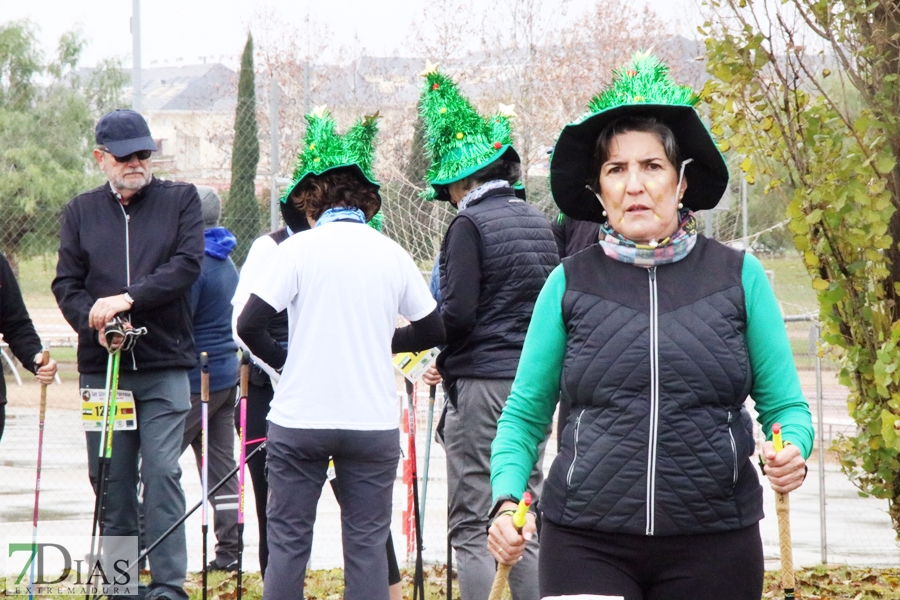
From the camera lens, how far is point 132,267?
513cm

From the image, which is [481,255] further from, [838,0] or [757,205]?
[757,205]

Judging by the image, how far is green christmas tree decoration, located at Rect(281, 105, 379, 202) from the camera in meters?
4.60

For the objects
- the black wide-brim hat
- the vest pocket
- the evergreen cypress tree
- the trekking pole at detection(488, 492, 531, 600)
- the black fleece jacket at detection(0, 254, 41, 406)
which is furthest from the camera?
the evergreen cypress tree

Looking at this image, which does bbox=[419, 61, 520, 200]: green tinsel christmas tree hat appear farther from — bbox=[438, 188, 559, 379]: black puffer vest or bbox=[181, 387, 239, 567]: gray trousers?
bbox=[181, 387, 239, 567]: gray trousers

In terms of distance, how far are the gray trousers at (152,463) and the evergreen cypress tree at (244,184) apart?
2.85 metres

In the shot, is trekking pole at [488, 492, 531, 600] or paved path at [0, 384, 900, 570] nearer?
trekking pole at [488, 492, 531, 600]

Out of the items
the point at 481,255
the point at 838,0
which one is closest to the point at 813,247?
the point at 838,0

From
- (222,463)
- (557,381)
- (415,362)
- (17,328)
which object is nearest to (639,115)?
(557,381)

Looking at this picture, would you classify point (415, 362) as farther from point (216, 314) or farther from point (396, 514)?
point (396, 514)

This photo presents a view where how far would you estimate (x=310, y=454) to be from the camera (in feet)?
13.5

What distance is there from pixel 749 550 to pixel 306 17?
50.0 feet

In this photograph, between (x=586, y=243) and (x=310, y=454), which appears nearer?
(x=310, y=454)

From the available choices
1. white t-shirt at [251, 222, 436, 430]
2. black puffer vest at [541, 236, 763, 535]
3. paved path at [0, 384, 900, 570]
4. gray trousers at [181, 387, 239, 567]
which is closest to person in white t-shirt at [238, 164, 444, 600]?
white t-shirt at [251, 222, 436, 430]

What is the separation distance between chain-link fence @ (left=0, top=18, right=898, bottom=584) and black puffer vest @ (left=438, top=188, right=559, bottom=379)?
4.60ft
